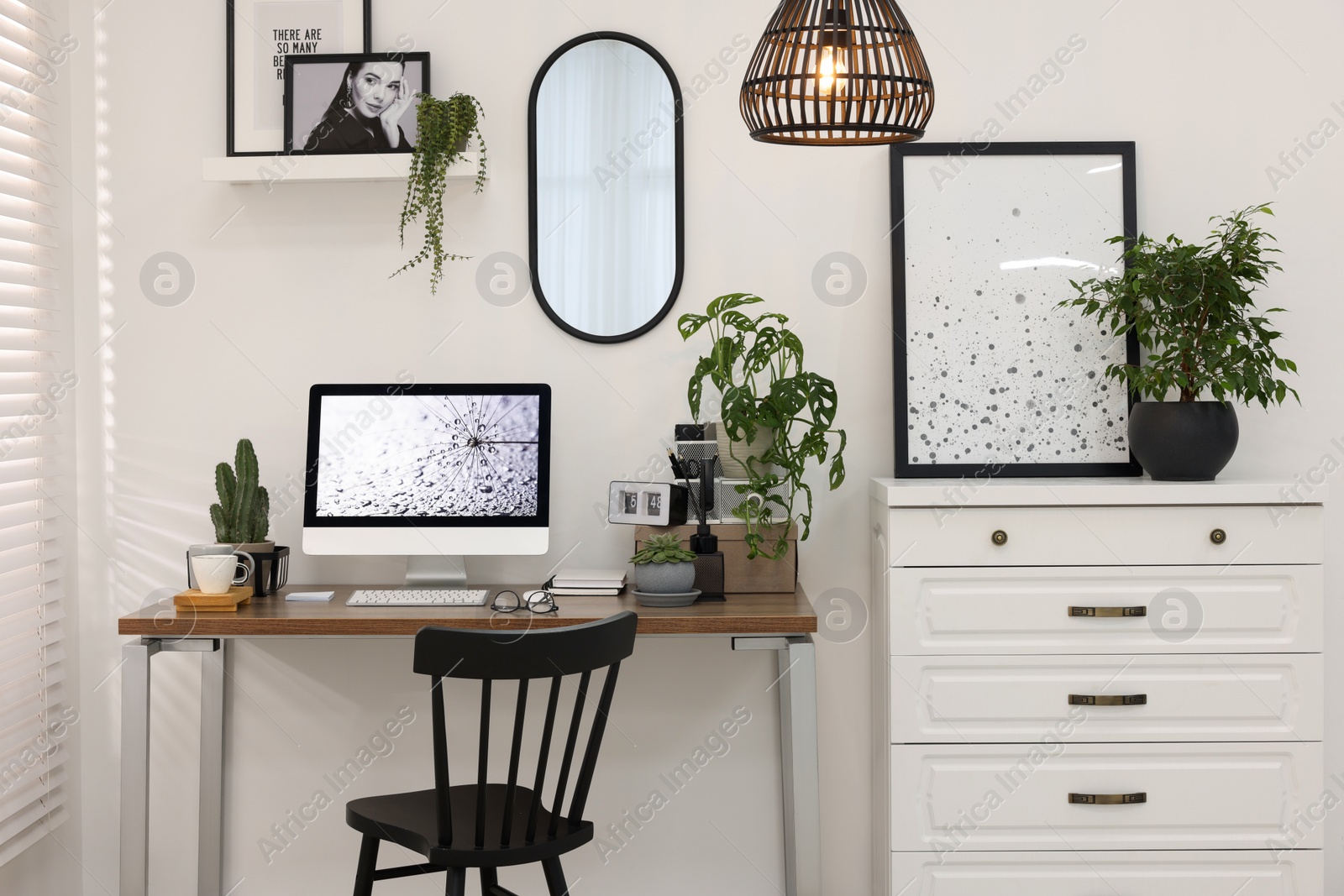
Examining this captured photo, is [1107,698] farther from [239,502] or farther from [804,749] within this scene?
[239,502]

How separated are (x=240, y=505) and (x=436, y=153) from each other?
3.33 ft

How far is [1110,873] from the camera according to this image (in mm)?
2238

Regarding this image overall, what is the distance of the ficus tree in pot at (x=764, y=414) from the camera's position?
232cm

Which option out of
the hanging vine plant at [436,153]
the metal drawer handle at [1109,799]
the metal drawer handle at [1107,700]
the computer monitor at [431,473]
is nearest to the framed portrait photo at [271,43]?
the hanging vine plant at [436,153]

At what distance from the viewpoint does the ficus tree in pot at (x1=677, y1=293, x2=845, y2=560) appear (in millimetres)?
2324

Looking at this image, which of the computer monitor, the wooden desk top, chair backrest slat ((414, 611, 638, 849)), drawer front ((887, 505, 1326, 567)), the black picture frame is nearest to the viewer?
Result: chair backrest slat ((414, 611, 638, 849))

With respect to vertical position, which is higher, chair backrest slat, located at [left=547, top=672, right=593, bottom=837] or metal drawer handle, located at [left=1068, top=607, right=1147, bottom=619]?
metal drawer handle, located at [left=1068, top=607, right=1147, bottom=619]

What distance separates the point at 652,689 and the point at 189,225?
5.88 ft

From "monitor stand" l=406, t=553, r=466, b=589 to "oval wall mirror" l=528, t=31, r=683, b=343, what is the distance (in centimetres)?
69

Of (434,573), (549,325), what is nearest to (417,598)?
(434,573)

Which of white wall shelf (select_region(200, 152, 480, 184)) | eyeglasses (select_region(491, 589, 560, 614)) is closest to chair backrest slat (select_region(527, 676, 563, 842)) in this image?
eyeglasses (select_region(491, 589, 560, 614))

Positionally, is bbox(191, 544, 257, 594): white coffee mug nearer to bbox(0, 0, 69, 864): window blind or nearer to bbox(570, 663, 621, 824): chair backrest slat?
bbox(0, 0, 69, 864): window blind

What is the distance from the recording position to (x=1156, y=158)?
2605mm

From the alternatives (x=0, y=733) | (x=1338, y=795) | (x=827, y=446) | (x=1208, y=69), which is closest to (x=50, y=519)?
(x=0, y=733)
